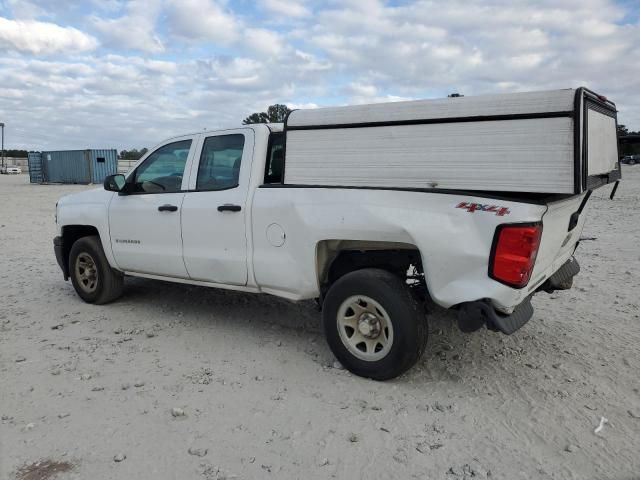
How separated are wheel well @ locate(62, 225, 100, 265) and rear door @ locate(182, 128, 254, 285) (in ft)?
5.93

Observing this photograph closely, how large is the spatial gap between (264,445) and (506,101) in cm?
252

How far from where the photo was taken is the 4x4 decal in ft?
10.6

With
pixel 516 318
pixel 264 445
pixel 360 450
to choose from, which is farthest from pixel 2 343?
pixel 516 318

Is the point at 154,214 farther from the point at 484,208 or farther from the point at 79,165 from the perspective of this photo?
the point at 79,165

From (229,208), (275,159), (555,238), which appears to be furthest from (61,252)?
(555,238)

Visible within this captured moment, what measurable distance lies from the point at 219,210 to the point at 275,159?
0.66 metres

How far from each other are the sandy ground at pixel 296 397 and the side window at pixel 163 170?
1.36 m

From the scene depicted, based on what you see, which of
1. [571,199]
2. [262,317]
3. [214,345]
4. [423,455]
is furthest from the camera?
[262,317]

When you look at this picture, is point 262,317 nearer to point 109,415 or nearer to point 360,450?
point 109,415

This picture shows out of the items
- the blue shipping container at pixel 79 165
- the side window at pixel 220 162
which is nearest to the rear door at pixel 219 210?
the side window at pixel 220 162

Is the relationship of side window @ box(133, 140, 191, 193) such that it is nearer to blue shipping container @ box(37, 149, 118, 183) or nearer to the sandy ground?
the sandy ground

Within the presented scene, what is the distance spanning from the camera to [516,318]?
11.6 ft

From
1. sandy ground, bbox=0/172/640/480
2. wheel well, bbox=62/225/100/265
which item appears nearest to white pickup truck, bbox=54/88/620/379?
sandy ground, bbox=0/172/640/480

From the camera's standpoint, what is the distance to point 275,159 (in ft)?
15.3
